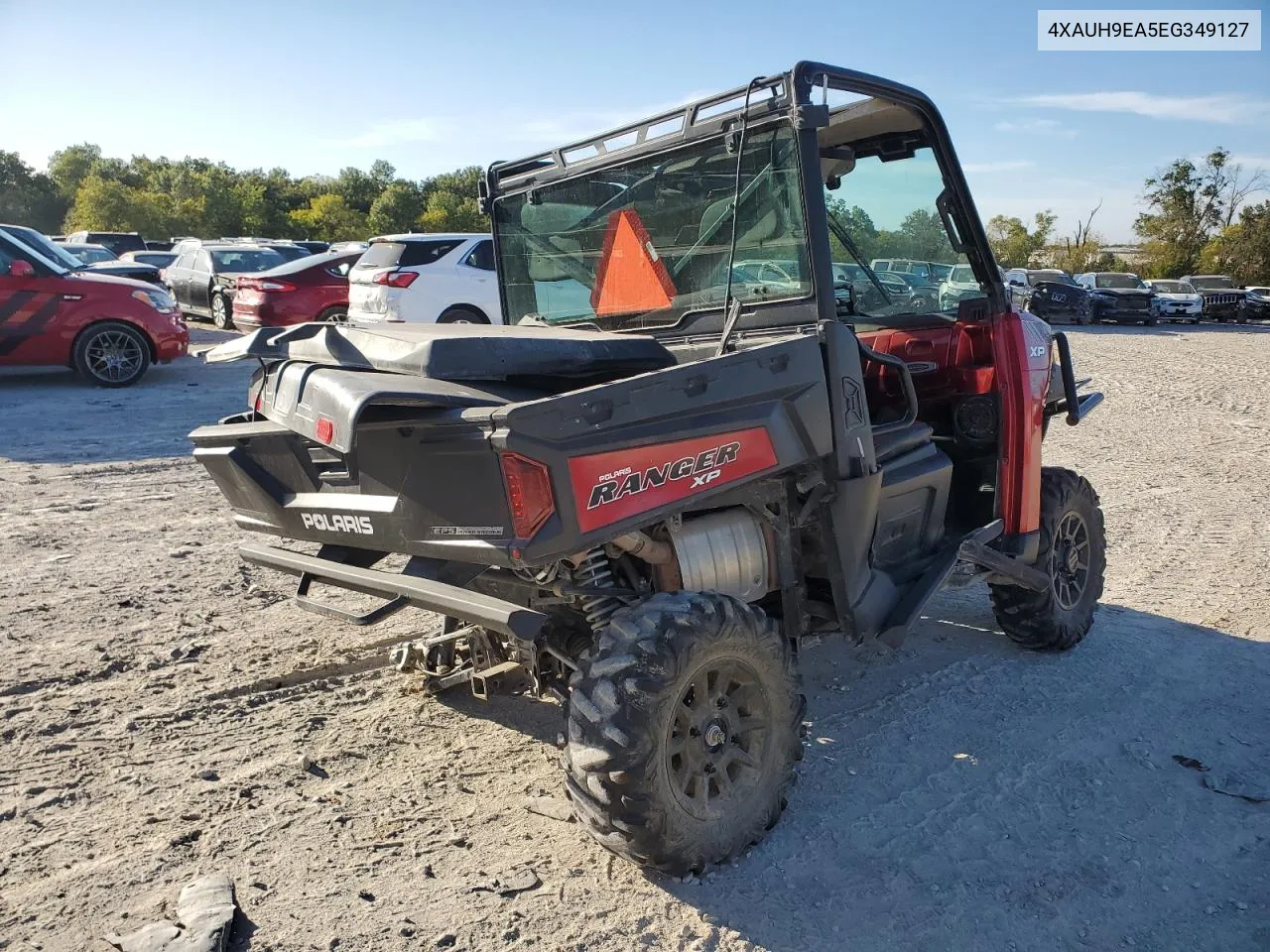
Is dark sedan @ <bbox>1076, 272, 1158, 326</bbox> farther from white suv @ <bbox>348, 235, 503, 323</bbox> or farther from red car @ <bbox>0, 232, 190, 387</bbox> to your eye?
red car @ <bbox>0, 232, 190, 387</bbox>

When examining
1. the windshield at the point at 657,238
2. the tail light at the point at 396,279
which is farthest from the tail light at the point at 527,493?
the tail light at the point at 396,279

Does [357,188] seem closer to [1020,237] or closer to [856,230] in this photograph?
[1020,237]

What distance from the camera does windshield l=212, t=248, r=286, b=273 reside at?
18672 millimetres

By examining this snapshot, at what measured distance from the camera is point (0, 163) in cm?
5212

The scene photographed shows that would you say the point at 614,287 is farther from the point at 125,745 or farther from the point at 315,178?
the point at 315,178

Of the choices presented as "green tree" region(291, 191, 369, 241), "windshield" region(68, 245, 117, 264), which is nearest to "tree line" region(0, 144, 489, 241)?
"green tree" region(291, 191, 369, 241)

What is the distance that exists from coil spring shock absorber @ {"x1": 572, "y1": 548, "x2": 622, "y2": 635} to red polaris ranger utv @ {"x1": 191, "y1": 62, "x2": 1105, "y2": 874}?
0.05 feet

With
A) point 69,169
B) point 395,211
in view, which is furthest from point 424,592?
point 69,169

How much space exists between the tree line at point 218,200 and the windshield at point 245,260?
2333 centimetres

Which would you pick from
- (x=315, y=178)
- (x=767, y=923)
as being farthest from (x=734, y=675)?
(x=315, y=178)

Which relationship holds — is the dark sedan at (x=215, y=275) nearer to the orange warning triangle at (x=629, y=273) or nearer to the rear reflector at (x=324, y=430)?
the orange warning triangle at (x=629, y=273)

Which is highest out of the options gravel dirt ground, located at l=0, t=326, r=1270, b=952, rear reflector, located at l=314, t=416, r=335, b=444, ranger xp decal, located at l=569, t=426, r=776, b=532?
rear reflector, located at l=314, t=416, r=335, b=444

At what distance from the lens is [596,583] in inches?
129

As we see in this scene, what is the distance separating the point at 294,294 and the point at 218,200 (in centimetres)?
3517
